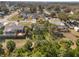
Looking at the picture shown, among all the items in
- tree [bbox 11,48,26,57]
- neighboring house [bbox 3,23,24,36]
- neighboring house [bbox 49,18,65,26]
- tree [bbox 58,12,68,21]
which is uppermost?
tree [bbox 58,12,68,21]

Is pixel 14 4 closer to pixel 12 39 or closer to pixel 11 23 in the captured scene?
pixel 11 23

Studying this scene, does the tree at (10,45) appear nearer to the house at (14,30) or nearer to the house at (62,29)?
the house at (14,30)

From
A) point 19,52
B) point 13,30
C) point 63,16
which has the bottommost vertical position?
point 19,52

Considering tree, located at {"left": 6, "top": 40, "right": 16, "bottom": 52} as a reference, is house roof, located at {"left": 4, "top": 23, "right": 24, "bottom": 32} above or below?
above

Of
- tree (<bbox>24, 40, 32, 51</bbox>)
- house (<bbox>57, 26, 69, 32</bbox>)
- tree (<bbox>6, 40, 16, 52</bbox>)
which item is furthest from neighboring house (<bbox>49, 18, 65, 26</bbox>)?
tree (<bbox>6, 40, 16, 52</bbox>)

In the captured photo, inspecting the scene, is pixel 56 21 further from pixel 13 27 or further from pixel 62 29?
pixel 13 27

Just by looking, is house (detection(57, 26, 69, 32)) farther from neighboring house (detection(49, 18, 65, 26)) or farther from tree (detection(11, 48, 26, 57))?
tree (detection(11, 48, 26, 57))

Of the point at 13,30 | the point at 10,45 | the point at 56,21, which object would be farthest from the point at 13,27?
the point at 56,21

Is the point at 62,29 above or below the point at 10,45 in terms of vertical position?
above

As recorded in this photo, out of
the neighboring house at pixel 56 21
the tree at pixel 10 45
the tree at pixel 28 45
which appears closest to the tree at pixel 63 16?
the neighboring house at pixel 56 21

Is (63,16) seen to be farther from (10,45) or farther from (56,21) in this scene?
(10,45)
